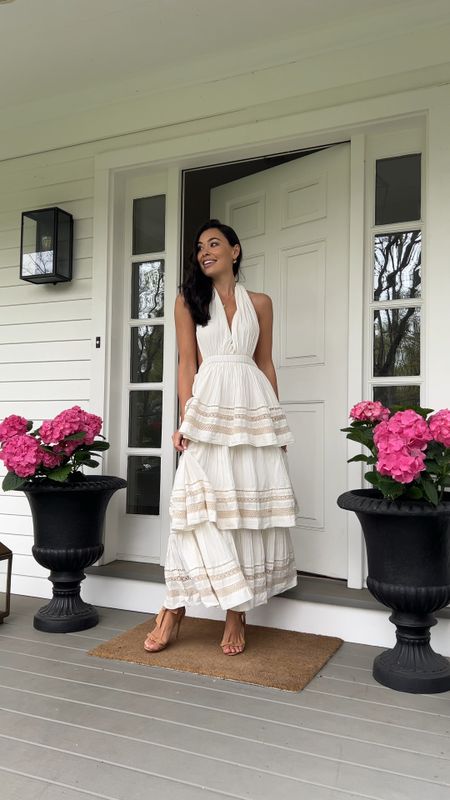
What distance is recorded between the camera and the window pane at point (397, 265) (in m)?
2.59

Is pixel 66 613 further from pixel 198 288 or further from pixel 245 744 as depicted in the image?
pixel 198 288

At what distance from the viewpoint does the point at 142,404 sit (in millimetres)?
3168

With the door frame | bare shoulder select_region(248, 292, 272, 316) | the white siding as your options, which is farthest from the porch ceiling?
bare shoulder select_region(248, 292, 272, 316)

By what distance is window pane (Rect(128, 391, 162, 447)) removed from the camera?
3.12 meters

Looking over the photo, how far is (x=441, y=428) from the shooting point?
1960 millimetres

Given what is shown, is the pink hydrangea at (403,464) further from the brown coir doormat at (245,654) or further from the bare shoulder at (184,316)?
the bare shoulder at (184,316)

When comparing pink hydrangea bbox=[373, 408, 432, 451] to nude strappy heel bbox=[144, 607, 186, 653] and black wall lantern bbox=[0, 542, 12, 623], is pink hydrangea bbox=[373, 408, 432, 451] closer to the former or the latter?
nude strappy heel bbox=[144, 607, 186, 653]

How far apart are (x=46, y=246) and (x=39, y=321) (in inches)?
16.0

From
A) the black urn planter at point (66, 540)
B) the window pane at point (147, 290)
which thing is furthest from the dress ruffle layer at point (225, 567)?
the window pane at point (147, 290)

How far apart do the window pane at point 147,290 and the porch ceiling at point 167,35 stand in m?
0.88

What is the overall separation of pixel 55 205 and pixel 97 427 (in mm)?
1364

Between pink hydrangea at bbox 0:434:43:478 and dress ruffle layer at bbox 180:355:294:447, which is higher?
dress ruffle layer at bbox 180:355:294:447

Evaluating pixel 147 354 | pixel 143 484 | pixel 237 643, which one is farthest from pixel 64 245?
pixel 237 643

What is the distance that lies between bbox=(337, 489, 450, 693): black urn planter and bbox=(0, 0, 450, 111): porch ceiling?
2.01m
